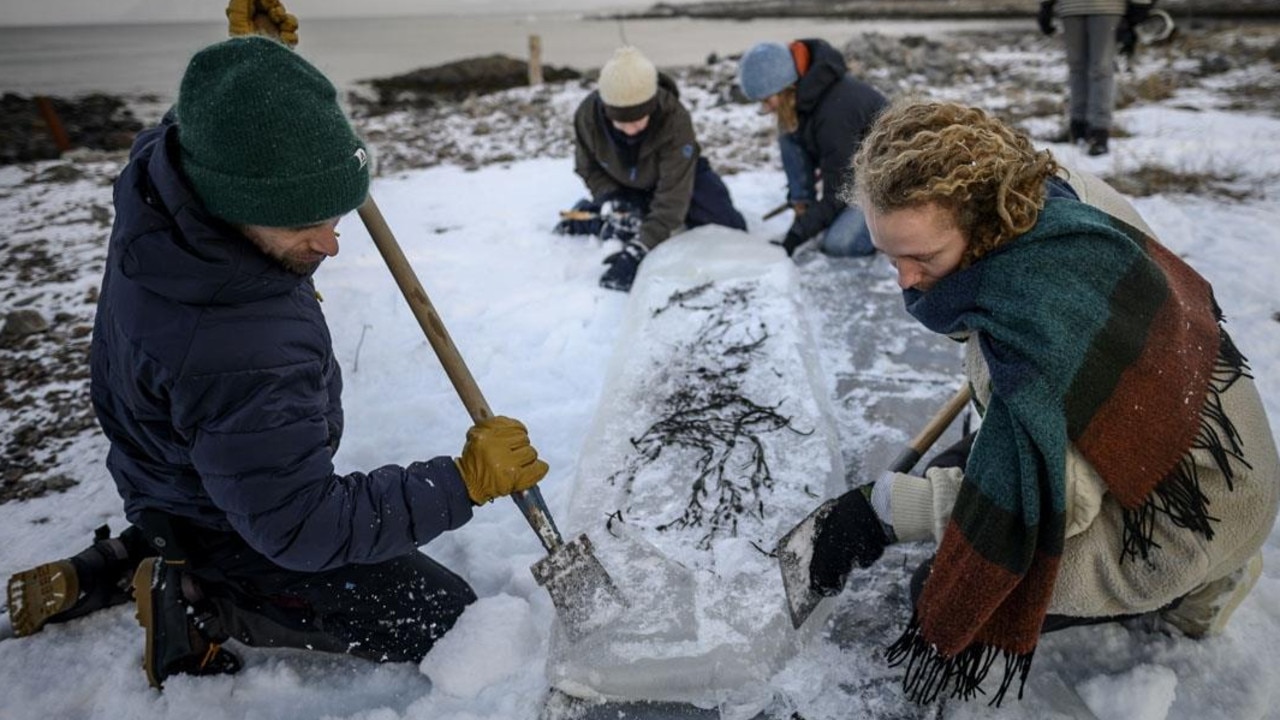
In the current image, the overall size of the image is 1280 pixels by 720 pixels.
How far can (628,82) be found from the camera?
340 centimetres

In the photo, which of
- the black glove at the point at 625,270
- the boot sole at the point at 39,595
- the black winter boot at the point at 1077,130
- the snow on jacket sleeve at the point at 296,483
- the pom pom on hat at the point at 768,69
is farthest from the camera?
the black winter boot at the point at 1077,130

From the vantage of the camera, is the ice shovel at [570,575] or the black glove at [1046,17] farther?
the black glove at [1046,17]

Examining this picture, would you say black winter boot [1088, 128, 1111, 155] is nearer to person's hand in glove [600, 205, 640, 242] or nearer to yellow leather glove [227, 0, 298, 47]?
person's hand in glove [600, 205, 640, 242]

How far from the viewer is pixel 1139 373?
45.5 inches

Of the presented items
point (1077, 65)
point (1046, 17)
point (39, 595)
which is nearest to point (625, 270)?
point (39, 595)

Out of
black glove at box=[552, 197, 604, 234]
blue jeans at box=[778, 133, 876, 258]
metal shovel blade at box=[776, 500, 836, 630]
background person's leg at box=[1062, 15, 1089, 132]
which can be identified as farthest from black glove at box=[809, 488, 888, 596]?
background person's leg at box=[1062, 15, 1089, 132]

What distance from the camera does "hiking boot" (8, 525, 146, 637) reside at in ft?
5.81

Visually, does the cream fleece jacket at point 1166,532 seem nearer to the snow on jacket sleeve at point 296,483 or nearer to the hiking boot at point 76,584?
the snow on jacket sleeve at point 296,483

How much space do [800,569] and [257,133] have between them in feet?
4.70

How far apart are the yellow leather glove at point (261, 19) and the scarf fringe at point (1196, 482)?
2.36m

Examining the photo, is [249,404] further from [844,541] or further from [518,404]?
[518,404]

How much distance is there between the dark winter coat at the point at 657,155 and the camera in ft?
12.0

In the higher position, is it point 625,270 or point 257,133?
point 257,133

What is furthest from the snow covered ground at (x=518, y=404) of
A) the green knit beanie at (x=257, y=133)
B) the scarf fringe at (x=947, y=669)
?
the green knit beanie at (x=257, y=133)
